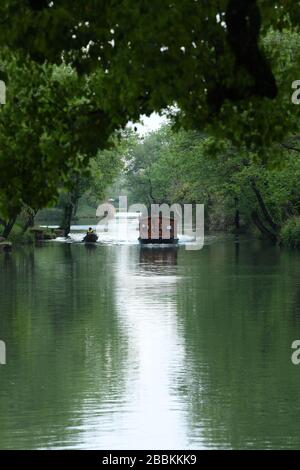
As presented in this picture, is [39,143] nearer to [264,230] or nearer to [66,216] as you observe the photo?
[264,230]

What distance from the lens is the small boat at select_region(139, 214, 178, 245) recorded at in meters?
77.1

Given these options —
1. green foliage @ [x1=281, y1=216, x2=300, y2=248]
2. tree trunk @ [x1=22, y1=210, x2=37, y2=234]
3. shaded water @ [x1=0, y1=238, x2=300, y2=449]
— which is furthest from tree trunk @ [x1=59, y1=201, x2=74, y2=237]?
shaded water @ [x1=0, y1=238, x2=300, y2=449]

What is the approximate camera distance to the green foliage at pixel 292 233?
6781 cm

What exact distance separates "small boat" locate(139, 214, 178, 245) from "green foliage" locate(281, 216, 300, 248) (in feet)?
33.2

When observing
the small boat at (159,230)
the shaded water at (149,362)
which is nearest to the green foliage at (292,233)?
the small boat at (159,230)

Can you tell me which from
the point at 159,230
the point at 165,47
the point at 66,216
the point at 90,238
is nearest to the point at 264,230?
the point at 159,230

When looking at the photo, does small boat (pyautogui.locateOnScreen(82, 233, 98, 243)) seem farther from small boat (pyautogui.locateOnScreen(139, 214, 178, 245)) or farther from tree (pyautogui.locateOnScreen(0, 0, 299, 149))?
tree (pyautogui.locateOnScreen(0, 0, 299, 149))

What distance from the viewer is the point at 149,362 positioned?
67.9ft

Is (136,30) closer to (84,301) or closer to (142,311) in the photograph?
(142,311)

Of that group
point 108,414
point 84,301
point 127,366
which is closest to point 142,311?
point 84,301

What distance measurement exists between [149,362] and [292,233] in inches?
1909

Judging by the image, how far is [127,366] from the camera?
2030 centimetres

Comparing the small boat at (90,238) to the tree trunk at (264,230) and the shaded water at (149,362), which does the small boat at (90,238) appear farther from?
the shaded water at (149,362)
